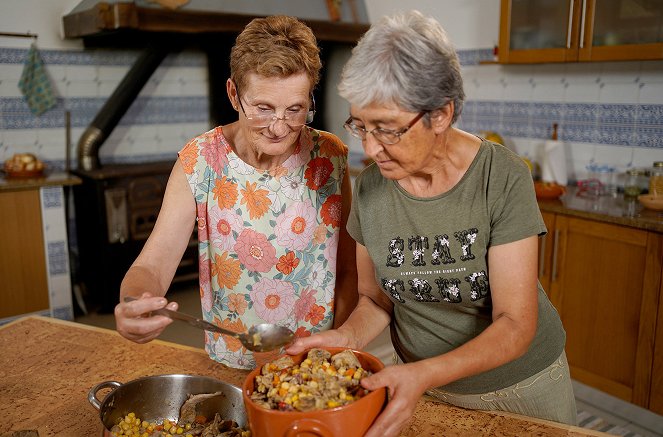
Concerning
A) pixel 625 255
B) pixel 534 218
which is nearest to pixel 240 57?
pixel 534 218

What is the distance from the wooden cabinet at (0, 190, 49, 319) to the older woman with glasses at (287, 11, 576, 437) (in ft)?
10.1

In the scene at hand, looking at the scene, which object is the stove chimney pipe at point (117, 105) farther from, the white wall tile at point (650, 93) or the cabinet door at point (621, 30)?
the white wall tile at point (650, 93)

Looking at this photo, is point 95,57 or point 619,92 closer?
point 619,92

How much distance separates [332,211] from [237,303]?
1.14 feet

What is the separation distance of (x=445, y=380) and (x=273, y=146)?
664mm

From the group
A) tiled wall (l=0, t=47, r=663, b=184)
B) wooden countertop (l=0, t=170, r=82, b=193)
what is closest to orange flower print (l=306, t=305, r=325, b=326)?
tiled wall (l=0, t=47, r=663, b=184)

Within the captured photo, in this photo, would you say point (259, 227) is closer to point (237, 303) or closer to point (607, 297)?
point (237, 303)

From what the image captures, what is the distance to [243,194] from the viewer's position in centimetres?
157

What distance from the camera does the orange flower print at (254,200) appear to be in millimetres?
1563

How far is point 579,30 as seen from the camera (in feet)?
10.7

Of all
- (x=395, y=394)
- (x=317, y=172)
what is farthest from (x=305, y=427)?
(x=317, y=172)

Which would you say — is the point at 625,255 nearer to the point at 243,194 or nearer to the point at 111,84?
the point at 243,194

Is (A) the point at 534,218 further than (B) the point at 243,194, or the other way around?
(B) the point at 243,194

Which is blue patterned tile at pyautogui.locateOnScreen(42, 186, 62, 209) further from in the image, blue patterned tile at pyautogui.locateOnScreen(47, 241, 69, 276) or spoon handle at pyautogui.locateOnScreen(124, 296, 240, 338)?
spoon handle at pyautogui.locateOnScreen(124, 296, 240, 338)
